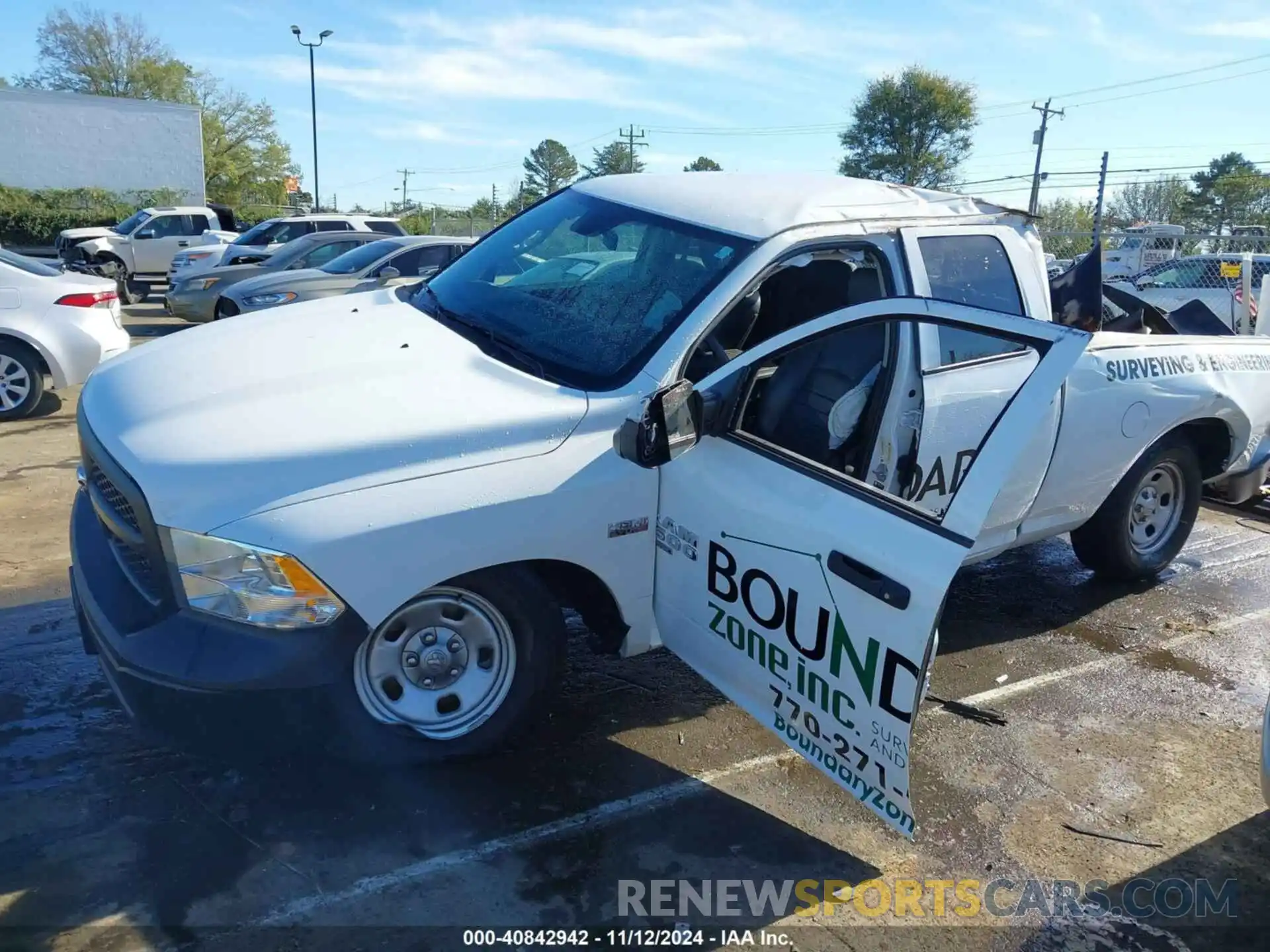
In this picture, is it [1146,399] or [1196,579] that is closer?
[1146,399]

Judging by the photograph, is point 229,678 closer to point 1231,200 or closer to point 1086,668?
point 1086,668

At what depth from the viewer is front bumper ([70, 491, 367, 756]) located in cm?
272

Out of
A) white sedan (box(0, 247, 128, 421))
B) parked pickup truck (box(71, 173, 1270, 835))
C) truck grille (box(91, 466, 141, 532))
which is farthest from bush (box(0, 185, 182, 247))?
parked pickup truck (box(71, 173, 1270, 835))

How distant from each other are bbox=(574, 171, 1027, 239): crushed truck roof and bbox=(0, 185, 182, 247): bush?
2949cm

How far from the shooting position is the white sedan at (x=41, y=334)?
7.99m

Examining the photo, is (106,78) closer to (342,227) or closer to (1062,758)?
(342,227)

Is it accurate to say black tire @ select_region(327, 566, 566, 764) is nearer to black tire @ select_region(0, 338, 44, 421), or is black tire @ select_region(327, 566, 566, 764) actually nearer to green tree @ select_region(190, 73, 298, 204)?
black tire @ select_region(0, 338, 44, 421)

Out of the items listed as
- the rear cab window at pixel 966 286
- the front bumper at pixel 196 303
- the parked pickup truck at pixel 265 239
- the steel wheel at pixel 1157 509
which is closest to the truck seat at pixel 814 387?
the rear cab window at pixel 966 286

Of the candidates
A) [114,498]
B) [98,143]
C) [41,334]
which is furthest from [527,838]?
[98,143]

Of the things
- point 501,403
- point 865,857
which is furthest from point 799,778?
point 501,403

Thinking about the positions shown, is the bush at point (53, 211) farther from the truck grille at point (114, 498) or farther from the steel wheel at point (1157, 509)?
the steel wheel at point (1157, 509)

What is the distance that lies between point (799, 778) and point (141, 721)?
2157 millimetres

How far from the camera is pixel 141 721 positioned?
9.28ft

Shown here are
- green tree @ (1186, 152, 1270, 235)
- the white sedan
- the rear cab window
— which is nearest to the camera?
the rear cab window
